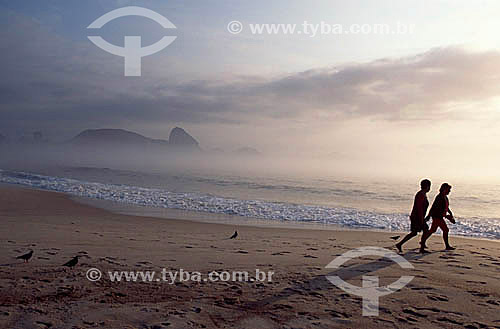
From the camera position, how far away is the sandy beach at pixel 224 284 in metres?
4.84

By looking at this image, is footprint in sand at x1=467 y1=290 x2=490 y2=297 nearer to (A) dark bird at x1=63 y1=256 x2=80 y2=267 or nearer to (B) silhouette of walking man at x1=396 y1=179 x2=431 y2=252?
Result: (B) silhouette of walking man at x1=396 y1=179 x2=431 y2=252

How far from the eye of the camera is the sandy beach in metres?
4.84

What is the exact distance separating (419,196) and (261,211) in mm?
10190

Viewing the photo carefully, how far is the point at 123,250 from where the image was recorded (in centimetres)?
841

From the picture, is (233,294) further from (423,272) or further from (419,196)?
(419,196)

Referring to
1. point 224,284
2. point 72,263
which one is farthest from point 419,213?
point 72,263

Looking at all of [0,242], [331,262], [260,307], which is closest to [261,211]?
[331,262]
